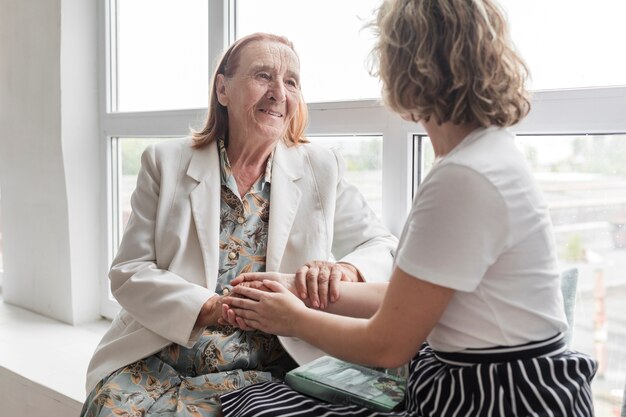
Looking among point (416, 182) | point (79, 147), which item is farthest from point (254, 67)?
point (79, 147)

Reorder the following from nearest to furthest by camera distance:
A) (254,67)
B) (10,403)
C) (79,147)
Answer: (254,67) → (10,403) → (79,147)

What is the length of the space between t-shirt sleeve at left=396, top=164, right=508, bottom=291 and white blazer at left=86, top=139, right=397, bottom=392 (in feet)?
2.28

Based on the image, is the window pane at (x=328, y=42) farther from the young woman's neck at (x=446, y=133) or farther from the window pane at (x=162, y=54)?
the young woman's neck at (x=446, y=133)

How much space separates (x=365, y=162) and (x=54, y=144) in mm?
1496

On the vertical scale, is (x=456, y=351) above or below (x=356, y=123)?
below

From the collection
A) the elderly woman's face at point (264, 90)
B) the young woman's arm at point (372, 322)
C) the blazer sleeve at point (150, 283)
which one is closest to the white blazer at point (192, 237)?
the blazer sleeve at point (150, 283)

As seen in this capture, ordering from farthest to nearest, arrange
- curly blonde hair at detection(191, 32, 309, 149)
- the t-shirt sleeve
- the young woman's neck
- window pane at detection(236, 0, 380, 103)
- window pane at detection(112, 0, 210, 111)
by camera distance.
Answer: window pane at detection(112, 0, 210, 111) < window pane at detection(236, 0, 380, 103) < curly blonde hair at detection(191, 32, 309, 149) < the young woman's neck < the t-shirt sleeve

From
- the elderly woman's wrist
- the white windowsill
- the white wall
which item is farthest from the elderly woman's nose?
the white wall

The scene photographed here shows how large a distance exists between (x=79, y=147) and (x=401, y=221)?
1605 mm

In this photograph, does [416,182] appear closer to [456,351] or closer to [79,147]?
[456,351]

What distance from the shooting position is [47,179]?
297cm

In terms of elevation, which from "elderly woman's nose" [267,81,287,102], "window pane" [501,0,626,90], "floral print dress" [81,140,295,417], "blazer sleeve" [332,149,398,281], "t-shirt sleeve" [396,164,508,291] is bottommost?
"floral print dress" [81,140,295,417]

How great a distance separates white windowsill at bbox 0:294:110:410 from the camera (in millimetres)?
2303

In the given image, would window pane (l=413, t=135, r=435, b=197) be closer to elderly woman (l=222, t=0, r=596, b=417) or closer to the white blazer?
the white blazer
